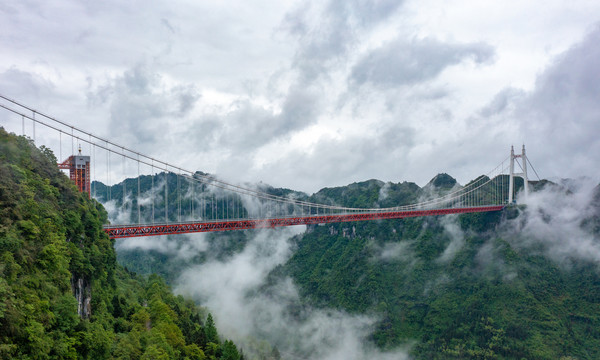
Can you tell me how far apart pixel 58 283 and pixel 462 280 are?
2657 inches

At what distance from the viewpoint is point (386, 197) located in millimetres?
102312

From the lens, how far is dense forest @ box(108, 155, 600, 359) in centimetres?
5753

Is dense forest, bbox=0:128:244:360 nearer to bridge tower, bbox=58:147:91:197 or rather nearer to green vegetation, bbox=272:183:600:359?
bridge tower, bbox=58:147:91:197

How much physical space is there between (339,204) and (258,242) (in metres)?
26.4

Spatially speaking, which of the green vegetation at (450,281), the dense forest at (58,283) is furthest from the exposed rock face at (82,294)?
the green vegetation at (450,281)

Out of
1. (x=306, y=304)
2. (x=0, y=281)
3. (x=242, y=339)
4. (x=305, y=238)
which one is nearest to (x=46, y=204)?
(x=0, y=281)

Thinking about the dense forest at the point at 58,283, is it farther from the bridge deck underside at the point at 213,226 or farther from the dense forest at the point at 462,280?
the dense forest at the point at 462,280

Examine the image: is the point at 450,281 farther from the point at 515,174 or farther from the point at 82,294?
the point at 82,294

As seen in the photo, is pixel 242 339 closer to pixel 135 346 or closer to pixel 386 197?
pixel 135 346

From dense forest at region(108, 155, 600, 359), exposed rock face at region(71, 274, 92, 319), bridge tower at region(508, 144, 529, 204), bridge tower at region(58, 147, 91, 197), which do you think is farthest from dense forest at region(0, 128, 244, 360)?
bridge tower at region(508, 144, 529, 204)

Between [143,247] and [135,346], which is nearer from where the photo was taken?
[135,346]

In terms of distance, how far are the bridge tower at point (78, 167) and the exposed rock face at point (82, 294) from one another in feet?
50.9

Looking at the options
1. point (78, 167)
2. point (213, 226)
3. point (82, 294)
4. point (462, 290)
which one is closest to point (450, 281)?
point (462, 290)

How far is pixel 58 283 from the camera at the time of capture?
20172 millimetres
